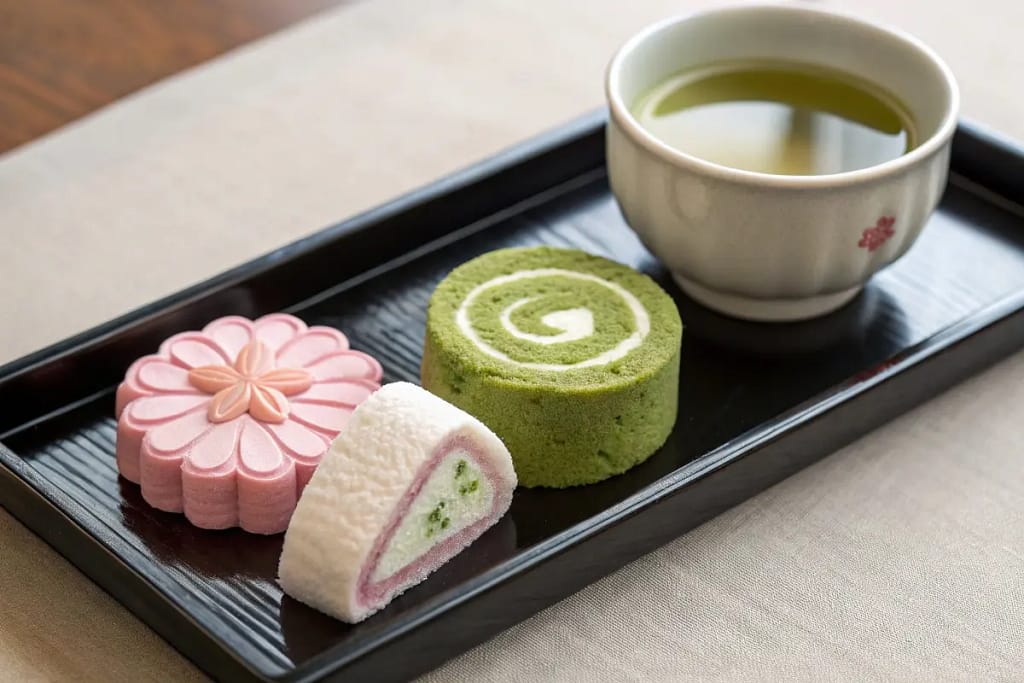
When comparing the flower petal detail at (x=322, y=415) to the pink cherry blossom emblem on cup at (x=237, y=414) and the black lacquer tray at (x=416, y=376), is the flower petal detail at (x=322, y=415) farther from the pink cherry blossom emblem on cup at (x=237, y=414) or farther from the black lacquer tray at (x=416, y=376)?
the black lacquer tray at (x=416, y=376)

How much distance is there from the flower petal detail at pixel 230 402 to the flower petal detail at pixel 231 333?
0.06 m

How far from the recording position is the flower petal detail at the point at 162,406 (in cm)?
129

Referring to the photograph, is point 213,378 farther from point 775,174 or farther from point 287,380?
point 775,174

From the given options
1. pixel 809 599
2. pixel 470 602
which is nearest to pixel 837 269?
pixel 809 599

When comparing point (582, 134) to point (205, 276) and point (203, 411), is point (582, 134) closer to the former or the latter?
point (205, 276)

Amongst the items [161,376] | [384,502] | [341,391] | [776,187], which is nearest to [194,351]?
[161,376]

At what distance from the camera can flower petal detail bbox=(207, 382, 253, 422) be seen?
1281 millimetres

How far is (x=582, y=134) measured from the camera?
171 cm

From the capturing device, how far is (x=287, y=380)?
4.34 feet

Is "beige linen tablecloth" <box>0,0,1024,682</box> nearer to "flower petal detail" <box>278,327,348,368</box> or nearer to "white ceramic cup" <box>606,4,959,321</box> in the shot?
"white ceramic cup" <box>606,4,959,321</box>

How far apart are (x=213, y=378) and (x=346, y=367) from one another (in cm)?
13

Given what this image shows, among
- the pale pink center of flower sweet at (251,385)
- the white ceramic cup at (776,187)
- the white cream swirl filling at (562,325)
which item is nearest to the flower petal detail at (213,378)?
the pale pink center of flower sweet at (251,385)

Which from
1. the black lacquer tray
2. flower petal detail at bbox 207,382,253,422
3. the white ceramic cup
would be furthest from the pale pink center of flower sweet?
the white ceramic cup

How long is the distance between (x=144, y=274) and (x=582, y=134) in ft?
1.76
